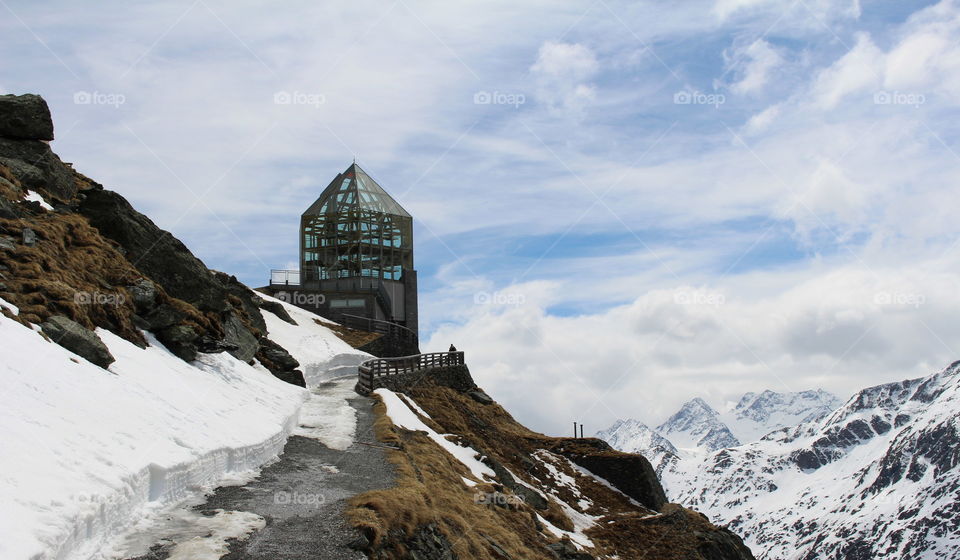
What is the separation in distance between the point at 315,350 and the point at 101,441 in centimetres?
2930

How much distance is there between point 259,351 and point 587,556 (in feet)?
51.9

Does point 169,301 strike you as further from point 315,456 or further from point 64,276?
point 315,456

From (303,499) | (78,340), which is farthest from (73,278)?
(303,499)

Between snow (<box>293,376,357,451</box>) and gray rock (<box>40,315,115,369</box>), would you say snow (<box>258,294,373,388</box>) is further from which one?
gray rock (<box>40,315,115,369</box>)

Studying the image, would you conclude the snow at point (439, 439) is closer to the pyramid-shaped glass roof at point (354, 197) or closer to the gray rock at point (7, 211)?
the gray rock at point (7, 211)

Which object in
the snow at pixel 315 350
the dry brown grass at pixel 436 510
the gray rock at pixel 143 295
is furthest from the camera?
the snow at pixel 315 350

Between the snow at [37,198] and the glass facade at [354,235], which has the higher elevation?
the glass facade at [354,235]

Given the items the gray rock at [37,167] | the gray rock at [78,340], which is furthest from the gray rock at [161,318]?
the gray rock at [37,167]

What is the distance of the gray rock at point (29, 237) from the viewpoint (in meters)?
21.5

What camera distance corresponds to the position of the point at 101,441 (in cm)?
1328

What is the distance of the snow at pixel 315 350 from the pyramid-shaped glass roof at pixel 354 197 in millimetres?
18538

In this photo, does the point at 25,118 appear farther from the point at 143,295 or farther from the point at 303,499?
the point at 303,499

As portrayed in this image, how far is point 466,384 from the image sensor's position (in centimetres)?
4575

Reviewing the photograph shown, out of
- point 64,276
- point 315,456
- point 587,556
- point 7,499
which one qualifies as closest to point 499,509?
point 587,556
